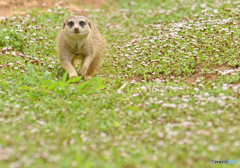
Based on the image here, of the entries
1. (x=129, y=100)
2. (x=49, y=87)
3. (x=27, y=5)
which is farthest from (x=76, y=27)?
(x=27, y=5)

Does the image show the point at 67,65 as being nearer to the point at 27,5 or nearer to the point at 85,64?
the point at 85,64

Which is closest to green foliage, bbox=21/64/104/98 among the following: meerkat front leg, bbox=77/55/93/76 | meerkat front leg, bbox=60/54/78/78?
meerkat front leg, bbox=60/54/78/78

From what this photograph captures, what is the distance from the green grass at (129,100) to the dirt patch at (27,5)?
99cm

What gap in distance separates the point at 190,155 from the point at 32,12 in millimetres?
8154

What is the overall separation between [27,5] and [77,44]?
5192 mm

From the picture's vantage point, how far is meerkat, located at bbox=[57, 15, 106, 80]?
20.6 feet

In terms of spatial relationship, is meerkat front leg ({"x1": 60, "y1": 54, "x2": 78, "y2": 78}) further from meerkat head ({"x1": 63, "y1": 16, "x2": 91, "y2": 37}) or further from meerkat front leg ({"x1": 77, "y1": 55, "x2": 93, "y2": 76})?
meerkat head ({"x1": 63, "y1": 16, "x2": 91, "y2": 37})

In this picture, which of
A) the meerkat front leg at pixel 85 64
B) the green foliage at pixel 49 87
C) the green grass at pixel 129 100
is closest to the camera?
the green grass at pixel 129 100

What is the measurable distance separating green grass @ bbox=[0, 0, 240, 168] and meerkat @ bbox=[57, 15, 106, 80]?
439mm

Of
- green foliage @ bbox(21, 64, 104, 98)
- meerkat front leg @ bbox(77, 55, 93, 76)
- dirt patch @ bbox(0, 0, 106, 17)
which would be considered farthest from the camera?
dirt patch @ bbox(0, 0, 106, 17)

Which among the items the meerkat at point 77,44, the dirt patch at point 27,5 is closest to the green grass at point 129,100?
the meerkat at point 77,44

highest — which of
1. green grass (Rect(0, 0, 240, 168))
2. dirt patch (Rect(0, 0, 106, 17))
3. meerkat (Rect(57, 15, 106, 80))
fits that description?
dirt patch (Rect(0, 0, 106, 17))

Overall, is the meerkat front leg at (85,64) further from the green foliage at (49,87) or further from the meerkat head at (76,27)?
the green foliage at (49,87)

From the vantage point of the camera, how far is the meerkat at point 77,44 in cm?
628
